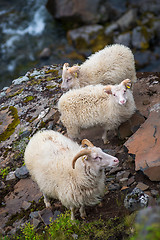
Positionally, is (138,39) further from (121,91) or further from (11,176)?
(11,176)

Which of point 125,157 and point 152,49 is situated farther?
point 125,157

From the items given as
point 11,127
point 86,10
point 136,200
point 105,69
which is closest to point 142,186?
point 136,200

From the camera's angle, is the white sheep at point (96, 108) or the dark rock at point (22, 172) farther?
the dark rock at point (22, 172)

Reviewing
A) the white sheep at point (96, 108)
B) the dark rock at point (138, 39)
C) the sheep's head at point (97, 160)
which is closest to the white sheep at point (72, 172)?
the sheep's head at point (97, 160)

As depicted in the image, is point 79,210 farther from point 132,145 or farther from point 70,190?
point 132,145

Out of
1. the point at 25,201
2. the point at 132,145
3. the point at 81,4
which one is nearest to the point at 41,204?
the point at 25,201

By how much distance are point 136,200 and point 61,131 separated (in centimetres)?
462

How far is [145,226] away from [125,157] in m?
4.22

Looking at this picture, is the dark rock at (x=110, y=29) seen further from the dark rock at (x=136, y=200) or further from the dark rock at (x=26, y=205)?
the dark rock at (x=26, y=205)

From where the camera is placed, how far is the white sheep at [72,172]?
4449 millimetres

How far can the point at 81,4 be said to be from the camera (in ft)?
5.81

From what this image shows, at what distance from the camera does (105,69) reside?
8242 millimetres

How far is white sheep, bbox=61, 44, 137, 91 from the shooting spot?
8.19 meters

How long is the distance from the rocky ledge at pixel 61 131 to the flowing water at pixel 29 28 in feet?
9.74
